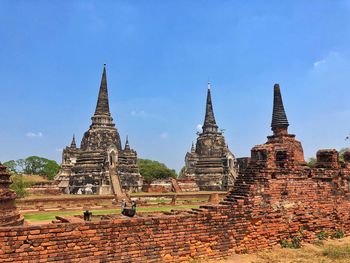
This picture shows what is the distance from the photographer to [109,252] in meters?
6.61

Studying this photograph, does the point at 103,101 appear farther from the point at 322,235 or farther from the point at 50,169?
the point at 322,235

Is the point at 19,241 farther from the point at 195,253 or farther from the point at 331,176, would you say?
the point at 331,176

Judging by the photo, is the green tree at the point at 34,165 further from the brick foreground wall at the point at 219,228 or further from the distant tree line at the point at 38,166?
the brick foreground wall at the point at 219,228

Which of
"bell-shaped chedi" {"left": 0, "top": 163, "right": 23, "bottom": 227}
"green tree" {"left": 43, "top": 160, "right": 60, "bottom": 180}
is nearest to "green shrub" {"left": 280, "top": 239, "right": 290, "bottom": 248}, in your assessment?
"bell-shaped chedi" {"left": 0, "top": 163, "right": 23, "bottom": 227}

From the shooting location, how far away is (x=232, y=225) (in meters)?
8.07

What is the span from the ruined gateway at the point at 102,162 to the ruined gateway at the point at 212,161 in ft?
29.4

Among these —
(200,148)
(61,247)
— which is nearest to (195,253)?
(61,247)

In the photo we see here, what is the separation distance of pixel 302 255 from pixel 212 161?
3770cm

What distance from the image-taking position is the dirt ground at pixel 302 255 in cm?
745

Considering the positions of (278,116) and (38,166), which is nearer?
(278,116)

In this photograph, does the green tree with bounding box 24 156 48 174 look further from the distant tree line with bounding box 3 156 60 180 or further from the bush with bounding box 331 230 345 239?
the bush with bounding box 331 230 345 239

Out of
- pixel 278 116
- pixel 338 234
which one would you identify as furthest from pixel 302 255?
pixel 278 116

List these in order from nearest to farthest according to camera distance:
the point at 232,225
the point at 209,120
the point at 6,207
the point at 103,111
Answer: the point at 232,225, the point at 6,207, the point at 103,111, the point at 209,120

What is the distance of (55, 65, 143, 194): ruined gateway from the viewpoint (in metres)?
36.6
